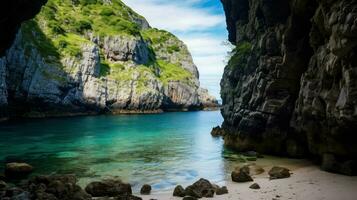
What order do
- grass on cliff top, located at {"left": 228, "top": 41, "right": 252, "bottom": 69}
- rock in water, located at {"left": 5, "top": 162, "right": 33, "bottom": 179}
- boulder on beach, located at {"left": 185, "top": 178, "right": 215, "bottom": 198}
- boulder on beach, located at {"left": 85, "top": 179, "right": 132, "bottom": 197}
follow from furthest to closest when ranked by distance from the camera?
grass on cliff top, located at {"left": 228, "top": 41, "right": 252, "bottom": 69} → rock in water, located at {"left": 5, "top": 162, "right": 33, "bottom": 179} → boulder on beach, located at {"left": 85, "top": 179, "right": 132, "bottom": 197} → boulder on beach, located at {"left": 185, "top": 178, "right": 215, "bottom": 198}

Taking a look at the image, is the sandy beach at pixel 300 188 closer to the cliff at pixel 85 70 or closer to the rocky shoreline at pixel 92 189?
the rocky shoreline at pixel 92 189

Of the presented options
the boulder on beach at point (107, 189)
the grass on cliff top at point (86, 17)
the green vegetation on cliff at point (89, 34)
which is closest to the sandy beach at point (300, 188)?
the boulder on beach at point (107, 189)

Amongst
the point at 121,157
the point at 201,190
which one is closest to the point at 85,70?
the point at 121,157

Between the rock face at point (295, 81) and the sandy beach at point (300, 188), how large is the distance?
195 centimetres

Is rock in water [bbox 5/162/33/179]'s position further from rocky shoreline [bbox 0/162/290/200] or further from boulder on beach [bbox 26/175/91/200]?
boulder on beach [bbox 26/175/91/200]

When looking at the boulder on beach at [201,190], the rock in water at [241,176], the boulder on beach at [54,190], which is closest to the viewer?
the boulder on beach at [54,190]

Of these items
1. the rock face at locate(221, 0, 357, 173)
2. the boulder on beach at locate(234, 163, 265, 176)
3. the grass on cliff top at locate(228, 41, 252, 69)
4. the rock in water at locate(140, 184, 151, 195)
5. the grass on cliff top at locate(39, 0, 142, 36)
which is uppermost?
the grass on cliff top at locate(39, 0, 142, 36)

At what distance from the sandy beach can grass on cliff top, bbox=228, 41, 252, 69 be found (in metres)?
22.2

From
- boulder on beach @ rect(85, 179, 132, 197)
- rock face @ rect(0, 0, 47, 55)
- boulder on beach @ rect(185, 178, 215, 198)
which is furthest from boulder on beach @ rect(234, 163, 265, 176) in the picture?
rock face @ rect(0, 0, 47, 55)

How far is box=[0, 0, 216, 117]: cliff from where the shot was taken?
96688mm

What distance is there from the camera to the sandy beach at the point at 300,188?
18.2 meters

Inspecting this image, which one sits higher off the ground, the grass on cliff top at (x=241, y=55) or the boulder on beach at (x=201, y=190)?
the grass on cliff top at (x=241, y=55)

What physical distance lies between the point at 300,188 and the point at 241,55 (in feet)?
92.9

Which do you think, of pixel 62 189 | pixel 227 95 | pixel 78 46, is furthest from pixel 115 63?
pixel 62 189
